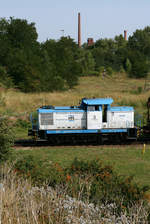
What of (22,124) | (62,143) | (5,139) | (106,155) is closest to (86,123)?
(62,143)

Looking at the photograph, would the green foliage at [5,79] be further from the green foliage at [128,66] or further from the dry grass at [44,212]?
the green foliage at [128,66]

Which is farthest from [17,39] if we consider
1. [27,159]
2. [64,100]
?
[27,159]

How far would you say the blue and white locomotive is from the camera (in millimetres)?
20781

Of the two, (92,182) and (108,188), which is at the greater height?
(92,182)

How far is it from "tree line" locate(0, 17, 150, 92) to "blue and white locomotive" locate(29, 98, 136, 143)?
2136 cm

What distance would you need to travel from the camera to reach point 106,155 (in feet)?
61.5

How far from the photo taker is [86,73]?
Answer: 7625 cm

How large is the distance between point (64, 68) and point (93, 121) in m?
30.3

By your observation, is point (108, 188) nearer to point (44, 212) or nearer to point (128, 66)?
point (44, 212)

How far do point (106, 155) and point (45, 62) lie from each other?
31.2 m

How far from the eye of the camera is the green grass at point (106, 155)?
15.9 metres

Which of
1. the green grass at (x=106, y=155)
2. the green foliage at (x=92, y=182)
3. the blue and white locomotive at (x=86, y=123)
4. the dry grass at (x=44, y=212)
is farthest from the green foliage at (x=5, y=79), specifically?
the dry grass at (x=44, y=212)

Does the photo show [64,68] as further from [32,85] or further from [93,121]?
[93,121]

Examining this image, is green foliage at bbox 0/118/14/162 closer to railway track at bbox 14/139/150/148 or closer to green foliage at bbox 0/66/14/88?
railway track at bbox 14/139/150/148
